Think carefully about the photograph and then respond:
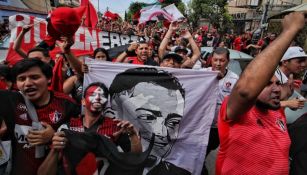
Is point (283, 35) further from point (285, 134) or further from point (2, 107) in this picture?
point (2, 107)

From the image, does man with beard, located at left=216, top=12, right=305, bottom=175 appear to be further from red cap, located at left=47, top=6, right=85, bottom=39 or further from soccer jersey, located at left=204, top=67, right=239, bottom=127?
red cap, located at left=47, top=6, right=85, bottom=39

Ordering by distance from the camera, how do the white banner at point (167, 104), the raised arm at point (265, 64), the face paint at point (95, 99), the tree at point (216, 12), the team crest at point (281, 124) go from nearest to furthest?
1. the raised arm at point (265, 64)
2. the team crest at point (281, 124)
3. the face paint at point (95, 99)
4. the white banner at point (167, 104)
5. the tree at point (216, 12)

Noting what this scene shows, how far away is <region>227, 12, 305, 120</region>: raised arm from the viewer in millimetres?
1771

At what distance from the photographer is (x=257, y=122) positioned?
212 centimetres

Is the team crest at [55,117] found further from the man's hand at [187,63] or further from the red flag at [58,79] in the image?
the man's hand at [187,63]

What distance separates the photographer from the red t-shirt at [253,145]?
2.06m

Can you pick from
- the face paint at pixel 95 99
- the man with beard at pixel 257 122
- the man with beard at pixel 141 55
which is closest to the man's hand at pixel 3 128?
the face paint at pixel 95 99

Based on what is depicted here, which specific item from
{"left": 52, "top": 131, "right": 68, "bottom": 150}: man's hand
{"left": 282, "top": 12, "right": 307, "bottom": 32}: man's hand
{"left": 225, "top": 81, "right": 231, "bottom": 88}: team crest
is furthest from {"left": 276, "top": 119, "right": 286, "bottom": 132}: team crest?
{"left": 225, "top": 81, "right": 231, "bottom": 88}: team crest

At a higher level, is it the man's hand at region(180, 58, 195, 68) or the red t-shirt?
the man's hand at region(180, 58, 195, 68)

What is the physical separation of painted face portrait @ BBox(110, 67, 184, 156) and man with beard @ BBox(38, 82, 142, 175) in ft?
1.72

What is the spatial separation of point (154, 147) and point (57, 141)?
4.31ft

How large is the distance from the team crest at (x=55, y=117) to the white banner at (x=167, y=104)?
931 mm

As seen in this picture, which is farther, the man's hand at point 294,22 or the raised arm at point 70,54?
the raised arm at point 70,54

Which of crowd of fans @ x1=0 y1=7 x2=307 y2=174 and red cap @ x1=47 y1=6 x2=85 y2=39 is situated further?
red cap @ x1=47 y1=6 x2=85 y2=39
